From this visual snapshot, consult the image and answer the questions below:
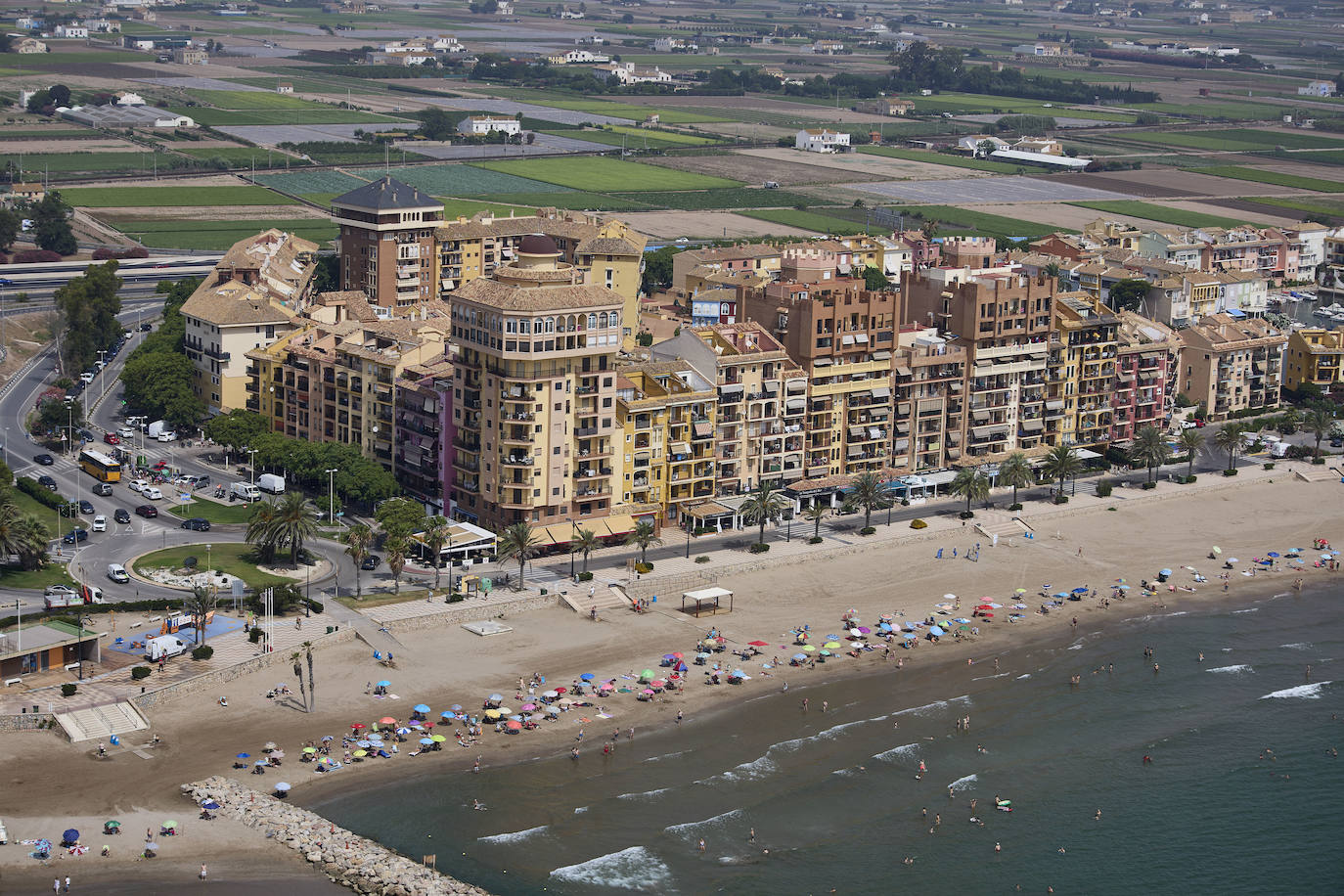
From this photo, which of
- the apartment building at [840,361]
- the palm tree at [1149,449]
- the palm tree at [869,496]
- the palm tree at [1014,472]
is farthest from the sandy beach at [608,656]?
the apartment building at [840,361]

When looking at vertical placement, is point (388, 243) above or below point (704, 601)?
above

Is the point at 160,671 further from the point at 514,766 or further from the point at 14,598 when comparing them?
the point at 514,766

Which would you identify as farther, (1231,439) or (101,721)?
(1231,439)

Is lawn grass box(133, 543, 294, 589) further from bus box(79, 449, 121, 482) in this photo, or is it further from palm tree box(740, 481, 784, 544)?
palm tree box(740, 481, 784, 544)

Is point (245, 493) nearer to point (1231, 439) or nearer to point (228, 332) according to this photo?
point (228, 332)

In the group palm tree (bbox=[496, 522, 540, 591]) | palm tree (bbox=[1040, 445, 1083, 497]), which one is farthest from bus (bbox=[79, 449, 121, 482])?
palm tree (bbox=[1040, 445, 1083, 497])

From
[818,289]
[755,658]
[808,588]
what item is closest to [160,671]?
[755,658]

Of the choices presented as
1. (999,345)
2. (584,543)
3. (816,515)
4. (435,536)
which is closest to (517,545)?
(584,543)

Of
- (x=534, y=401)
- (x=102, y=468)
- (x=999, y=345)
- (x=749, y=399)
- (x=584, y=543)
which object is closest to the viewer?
(x=584, y=543)
